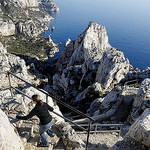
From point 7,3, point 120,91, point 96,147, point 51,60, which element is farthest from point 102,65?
point 7,3

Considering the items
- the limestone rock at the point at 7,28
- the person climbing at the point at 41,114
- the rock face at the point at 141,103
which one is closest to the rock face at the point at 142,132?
the person climbing at the point at 41,114

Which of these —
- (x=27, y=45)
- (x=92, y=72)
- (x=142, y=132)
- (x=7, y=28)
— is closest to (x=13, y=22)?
(x=7, y=28)

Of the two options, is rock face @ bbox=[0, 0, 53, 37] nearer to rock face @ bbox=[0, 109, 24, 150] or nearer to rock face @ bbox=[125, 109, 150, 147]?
rock face @ bbox=[0, 109, 24, 150]

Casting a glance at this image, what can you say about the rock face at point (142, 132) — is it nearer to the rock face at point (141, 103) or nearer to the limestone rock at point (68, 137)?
the limestone rock at point (68, 137)

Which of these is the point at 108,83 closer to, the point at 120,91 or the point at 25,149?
the point at 120,91

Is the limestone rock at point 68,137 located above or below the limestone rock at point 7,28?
above

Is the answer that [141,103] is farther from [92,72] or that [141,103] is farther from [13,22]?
[13,22]

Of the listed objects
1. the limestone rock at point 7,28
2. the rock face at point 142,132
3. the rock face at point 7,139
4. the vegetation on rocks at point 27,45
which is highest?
the rock face at point 7,139

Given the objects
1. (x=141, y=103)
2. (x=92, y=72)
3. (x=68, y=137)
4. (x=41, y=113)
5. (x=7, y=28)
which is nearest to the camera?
(x=41, y=113)

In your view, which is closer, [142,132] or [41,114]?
[41,114]

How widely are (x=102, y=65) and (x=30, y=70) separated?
223 feet

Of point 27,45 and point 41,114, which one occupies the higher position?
point 41,114

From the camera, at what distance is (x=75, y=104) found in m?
28.9

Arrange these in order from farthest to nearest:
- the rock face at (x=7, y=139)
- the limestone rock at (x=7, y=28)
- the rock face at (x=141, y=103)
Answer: the limestone rock at (x=7, y=28)
the rock face at (x=141, y=103)
the rock face at (x=7, y=139)
